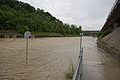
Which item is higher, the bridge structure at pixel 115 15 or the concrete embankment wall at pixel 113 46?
the bridge structure at pixel 115 15

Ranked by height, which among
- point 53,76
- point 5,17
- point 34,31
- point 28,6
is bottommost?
point 53,76

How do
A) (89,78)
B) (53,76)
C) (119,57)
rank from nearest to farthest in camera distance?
1. (89,78)
2. (53,76)
3. (119,57)

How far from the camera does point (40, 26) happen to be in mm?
73625

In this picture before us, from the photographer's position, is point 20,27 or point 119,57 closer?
point 119,57

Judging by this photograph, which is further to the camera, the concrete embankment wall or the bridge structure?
the bridge structure

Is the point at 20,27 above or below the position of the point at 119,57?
above

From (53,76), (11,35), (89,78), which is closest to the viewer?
(89,78)

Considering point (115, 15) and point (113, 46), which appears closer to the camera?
point (113, 46)

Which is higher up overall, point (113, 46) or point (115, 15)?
point (115, 15)

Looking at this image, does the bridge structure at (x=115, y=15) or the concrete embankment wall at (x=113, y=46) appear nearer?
the concrete embankment wall at (x=113, y=46)

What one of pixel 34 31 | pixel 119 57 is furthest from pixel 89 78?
pixel 34 31

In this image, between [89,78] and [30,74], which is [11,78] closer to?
[30,74]

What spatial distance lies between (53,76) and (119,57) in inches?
248

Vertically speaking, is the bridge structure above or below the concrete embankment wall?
above
